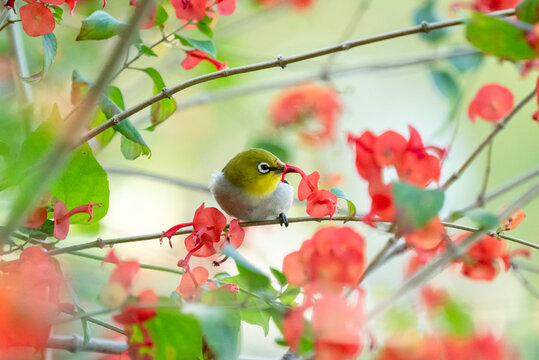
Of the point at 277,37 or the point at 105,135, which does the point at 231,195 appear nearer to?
the point at 105,135

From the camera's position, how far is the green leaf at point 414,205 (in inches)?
16.3

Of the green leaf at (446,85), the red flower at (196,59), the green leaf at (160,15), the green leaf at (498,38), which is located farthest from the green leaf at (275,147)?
the green leaf at (498,38)

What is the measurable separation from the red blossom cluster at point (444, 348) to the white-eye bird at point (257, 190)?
38 centimetres

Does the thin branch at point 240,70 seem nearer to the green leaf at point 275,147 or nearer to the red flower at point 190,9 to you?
the red flower at point 190,9

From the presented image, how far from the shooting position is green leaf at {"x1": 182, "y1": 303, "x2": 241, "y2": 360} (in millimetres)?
380

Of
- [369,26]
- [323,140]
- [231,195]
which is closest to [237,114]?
[323,140]

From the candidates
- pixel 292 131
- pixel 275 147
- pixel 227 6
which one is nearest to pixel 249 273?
pixel 227 6

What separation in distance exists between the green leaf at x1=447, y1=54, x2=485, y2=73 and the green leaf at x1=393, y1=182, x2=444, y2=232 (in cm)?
64

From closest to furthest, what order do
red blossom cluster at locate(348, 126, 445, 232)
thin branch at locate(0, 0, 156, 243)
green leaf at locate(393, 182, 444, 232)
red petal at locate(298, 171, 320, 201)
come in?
thin branch at locate(0, 0, 156, 243) < green leaf at locate(393, 182, 444, 232) < red blossom cluster at locate(348, 126, 445, 232) < red petal at locate(298, 171, 320, 201)

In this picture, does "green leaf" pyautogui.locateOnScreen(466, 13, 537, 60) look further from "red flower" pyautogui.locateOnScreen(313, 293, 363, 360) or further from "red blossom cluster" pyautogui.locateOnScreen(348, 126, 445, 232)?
"red flower" pyautogui.locateOnScreen(313, 293, 363, 360)

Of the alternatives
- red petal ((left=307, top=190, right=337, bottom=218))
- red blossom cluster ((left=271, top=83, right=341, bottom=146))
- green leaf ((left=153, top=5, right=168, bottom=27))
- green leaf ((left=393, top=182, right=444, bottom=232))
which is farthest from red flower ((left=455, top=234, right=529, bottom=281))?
red blossom cluster ((left=271, top=83, right=341, bottom=146))

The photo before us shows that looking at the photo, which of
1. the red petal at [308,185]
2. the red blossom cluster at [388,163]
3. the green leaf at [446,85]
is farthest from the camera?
the green leaf at [446,85]

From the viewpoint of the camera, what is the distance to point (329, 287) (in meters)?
0.50

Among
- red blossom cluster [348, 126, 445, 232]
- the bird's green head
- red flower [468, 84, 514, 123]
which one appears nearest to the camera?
red blossom cluster [348, 126, 445, 232]
